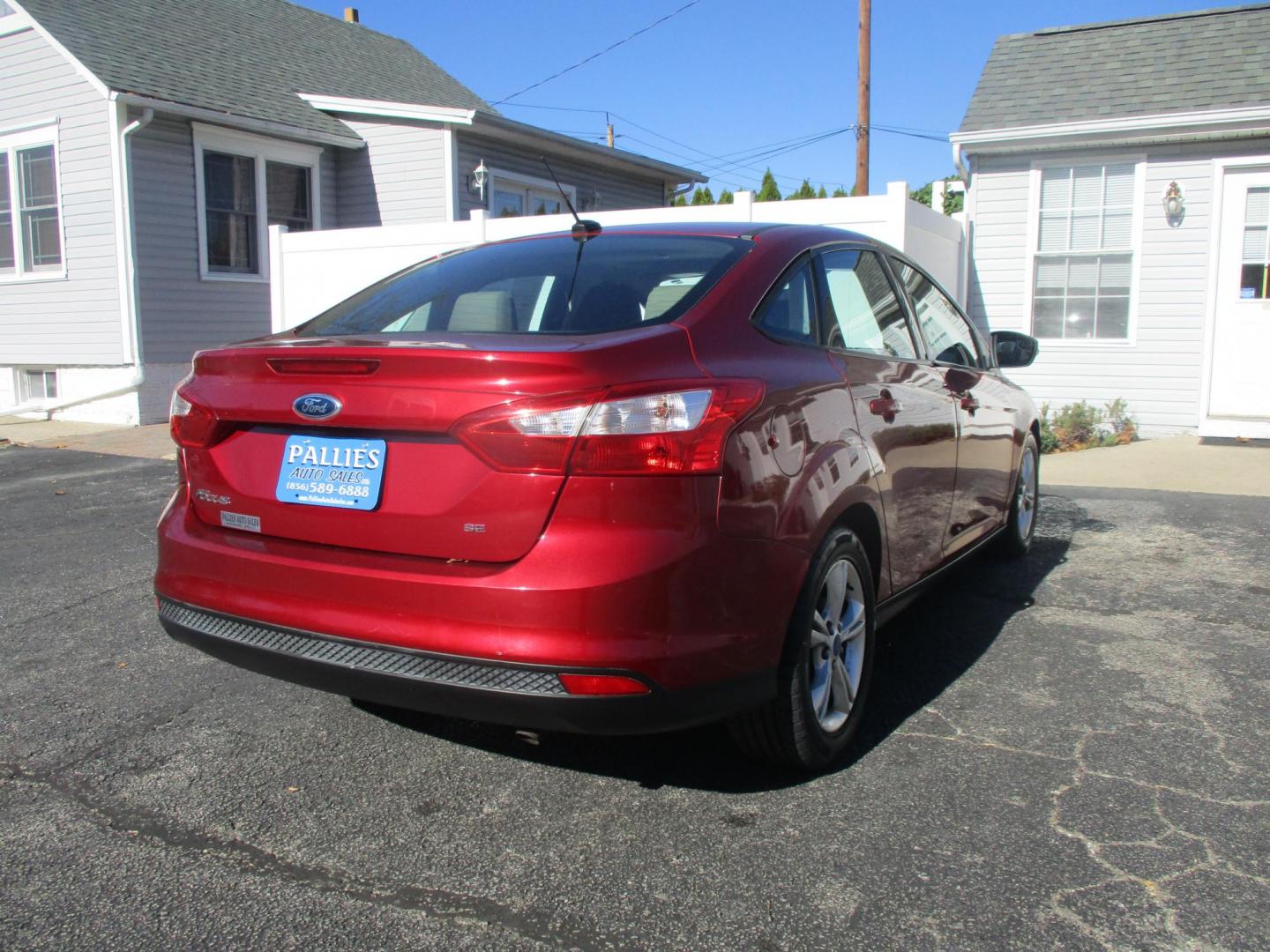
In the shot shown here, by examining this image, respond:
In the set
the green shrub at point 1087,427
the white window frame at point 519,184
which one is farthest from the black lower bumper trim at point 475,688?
the white window frame at point 519,184

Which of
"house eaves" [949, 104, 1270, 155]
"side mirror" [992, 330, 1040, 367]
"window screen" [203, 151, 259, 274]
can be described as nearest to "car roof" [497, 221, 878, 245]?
"side mirror" [992, 330, 1040, 367]

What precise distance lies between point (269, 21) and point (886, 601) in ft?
55.3

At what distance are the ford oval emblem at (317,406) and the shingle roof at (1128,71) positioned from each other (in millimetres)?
9816

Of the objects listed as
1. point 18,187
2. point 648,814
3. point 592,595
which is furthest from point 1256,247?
point 18,187

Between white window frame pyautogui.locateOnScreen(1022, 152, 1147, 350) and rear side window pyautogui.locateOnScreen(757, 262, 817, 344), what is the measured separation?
8429 millimetres

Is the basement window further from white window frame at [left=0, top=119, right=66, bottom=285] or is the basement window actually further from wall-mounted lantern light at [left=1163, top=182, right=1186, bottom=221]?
wall-mounted lantern light at [left=1163, top=182, right=1186, bottom=221]

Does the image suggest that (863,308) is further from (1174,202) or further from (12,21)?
(12,21)

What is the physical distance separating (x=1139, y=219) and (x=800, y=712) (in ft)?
30.8

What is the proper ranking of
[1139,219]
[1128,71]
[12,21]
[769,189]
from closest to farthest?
[1139,219]
[1128,71]
[12,21]
[769,189]

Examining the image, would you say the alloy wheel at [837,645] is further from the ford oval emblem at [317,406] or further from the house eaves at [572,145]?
the house eaves at [572,145]

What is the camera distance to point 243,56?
15164 mm

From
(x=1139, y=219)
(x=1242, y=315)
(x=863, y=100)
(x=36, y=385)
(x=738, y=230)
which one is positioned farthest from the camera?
(x=863, y=100)

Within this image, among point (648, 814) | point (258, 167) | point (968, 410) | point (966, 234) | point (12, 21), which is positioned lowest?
point (648, 814)

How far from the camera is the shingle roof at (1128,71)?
10.4m
